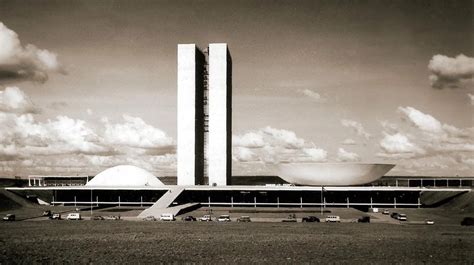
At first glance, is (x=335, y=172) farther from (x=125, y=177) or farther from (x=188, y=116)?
(x=125, y=177)

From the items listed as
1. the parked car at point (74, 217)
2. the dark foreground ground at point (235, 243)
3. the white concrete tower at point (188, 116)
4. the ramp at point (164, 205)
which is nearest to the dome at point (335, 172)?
the white concrete tower at point (188, 116)

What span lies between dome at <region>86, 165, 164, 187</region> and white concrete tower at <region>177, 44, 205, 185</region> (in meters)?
4.35

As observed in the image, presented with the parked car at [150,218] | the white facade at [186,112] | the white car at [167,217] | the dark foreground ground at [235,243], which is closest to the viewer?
the dark foreground ground at [235,243]

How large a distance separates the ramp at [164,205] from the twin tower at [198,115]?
8073 millimetres

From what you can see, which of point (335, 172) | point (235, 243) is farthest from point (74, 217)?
point (335, 172)

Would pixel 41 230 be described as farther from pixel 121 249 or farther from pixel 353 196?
pixel 353 196

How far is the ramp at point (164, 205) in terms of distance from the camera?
189ft

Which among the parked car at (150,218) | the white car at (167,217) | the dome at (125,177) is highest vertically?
the dome at (125,177)

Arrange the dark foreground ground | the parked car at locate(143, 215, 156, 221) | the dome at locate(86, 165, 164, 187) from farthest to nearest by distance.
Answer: the dome at locate(86, 165, 164, 187), the parked car at locate(143, 215, 156, 221), the dark foreground ground

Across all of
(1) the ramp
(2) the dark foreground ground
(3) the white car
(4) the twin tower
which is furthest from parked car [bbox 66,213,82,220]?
(4) the twin tower

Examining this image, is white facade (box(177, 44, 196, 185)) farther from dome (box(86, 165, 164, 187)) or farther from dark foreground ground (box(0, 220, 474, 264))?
dark foreground ground (box(0, 220, 474, 264))

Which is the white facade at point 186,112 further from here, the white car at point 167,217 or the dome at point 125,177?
the white car at point 167,217

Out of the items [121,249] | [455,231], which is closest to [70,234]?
[121,249]

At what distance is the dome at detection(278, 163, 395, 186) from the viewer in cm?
7081
